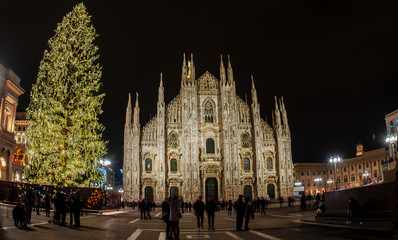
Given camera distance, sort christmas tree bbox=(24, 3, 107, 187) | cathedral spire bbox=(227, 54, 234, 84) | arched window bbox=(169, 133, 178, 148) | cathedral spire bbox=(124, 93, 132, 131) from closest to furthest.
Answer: christmas tree bbox=(24, 3, 107, 187), cathedral spire bbox=(124, 93, 132, 131), arched window bbox=(169, 133, 178, 148), cathedral spire bbox=(227, 54, 234, 84)

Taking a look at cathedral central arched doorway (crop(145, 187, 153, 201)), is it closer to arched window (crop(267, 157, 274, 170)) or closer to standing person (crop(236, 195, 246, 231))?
arched window (crop(267, 157, 274, 170))

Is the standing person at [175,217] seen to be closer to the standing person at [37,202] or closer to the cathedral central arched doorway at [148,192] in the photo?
the standing person at [37,202]

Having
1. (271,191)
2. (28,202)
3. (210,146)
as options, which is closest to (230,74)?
(210,146)

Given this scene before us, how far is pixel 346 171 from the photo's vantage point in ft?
275

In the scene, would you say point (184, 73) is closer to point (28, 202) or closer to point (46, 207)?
point (46, 207)

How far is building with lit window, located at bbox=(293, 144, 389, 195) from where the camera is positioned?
72375mm

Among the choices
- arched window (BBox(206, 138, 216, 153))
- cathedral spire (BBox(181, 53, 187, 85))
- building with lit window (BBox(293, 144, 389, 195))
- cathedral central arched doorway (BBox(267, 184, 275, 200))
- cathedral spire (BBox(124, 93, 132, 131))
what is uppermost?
cathedral spire (BBox(181, 53, 187, 85))

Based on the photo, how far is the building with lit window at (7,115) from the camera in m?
34.2

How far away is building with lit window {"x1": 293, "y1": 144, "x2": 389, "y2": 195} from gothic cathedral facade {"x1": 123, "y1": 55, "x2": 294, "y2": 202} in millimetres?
22686

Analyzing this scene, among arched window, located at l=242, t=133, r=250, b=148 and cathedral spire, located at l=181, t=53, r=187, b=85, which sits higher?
cathedral spire, located at l=181, t=53, r=187, b=85

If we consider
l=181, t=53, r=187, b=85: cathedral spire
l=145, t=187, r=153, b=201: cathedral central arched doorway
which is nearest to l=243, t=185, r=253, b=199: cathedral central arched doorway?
l=145, t=187, r=153, b=201: cathedral central arched doorway

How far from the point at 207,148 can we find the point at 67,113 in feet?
91.8

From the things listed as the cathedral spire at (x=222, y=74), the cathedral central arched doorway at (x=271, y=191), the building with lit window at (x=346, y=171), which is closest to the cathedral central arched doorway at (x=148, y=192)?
the cathedral central arched doorway at (x=271, y=191)

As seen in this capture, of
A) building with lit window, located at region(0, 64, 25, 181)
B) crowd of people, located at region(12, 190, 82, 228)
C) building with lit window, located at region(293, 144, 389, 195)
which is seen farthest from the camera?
building with lit window, located at region(293, 144, 389, 195)
